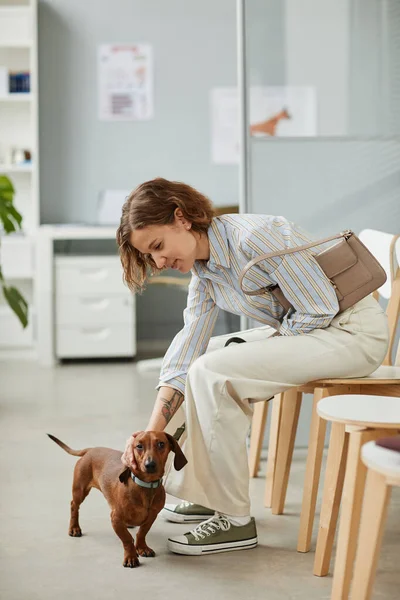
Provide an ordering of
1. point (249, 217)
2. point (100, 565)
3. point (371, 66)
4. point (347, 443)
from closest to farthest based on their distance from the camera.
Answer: point (347, 443) < point (100, 565) < point (249, 217) < point (371, 66)

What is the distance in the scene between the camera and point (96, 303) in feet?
17.6

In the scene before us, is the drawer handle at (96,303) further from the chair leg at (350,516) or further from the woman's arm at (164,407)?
the chair leg at (350,516)

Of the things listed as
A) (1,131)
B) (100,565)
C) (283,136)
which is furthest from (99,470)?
(1,131)

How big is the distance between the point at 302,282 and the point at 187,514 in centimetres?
74

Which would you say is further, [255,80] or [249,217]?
[255,80]

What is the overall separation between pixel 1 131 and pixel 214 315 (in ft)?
12.2

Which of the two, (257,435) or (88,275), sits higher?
(88,275)

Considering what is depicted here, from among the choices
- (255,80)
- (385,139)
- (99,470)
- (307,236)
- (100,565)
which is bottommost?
(100,565)

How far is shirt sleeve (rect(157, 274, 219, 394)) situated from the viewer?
7.57 feet

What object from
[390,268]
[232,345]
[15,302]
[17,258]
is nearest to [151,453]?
[232,345]

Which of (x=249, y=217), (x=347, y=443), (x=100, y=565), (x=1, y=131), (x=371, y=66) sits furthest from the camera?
(x=1, y=131)

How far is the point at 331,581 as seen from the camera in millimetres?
2031

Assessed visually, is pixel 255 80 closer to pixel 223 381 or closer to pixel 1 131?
pixel 223 381

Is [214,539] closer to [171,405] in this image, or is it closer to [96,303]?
[171,405]
